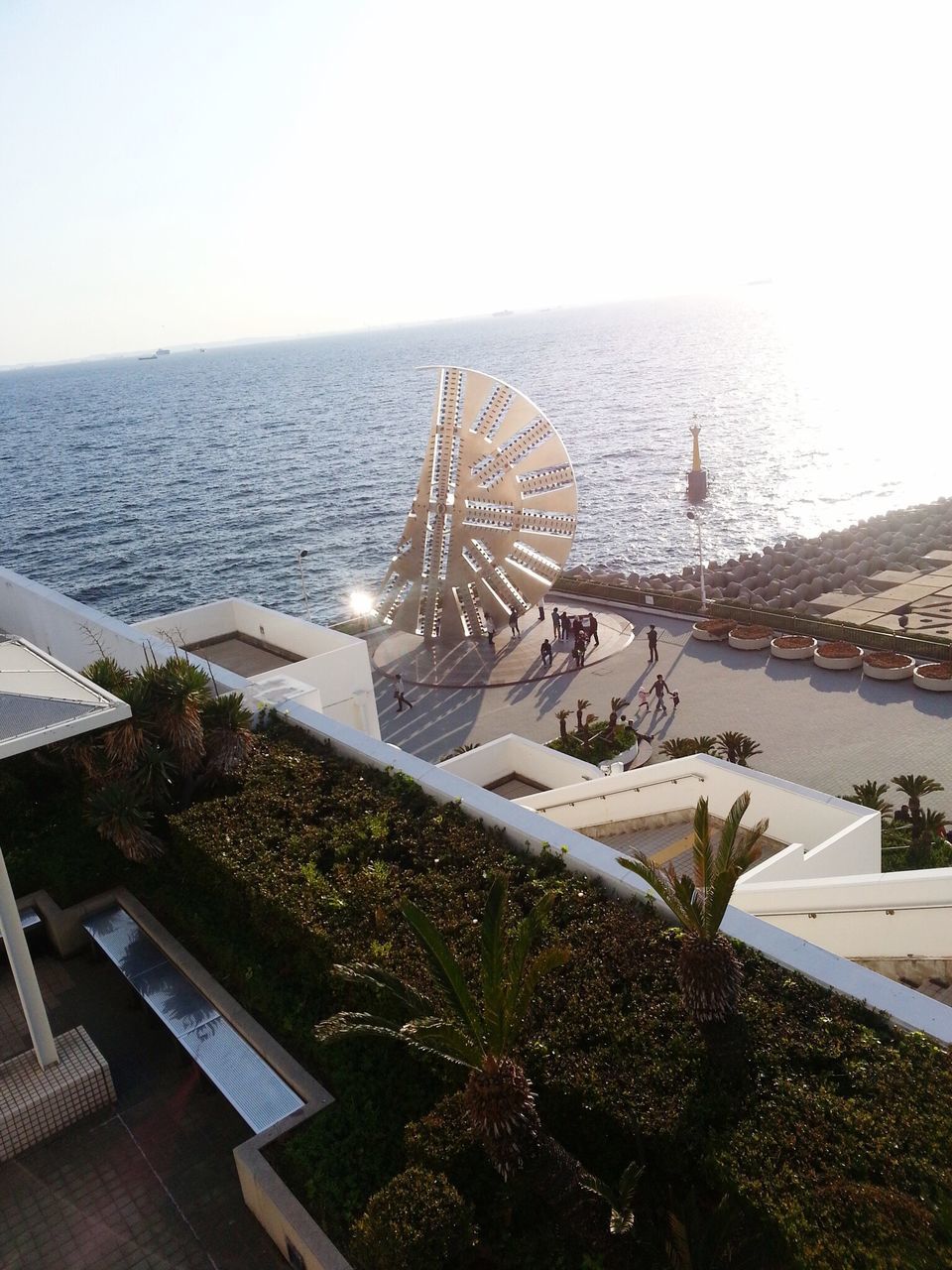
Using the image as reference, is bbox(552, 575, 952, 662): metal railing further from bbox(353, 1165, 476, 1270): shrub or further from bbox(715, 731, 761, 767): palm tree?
bbox(353, 1165, 476, 1270): shrub

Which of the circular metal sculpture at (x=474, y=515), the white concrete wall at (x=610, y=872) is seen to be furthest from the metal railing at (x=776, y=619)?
the white concrete wall at (x=610, y=872)

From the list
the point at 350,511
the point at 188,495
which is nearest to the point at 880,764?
the point at 350,511

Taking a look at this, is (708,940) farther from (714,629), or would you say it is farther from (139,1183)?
(714,629)

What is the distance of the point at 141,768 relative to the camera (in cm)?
1177

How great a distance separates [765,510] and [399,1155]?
2368 inches

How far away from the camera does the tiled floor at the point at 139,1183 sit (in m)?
7.48

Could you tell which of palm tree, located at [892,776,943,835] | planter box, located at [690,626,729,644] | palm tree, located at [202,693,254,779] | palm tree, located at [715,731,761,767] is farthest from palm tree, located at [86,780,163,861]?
planter box, located at [690,626,729,644]

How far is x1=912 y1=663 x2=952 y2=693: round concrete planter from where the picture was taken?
22156mm

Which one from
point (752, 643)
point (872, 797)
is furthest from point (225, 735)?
point (752, 643)

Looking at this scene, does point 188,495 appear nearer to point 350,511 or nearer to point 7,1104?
point 350,511

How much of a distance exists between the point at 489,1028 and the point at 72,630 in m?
12.8

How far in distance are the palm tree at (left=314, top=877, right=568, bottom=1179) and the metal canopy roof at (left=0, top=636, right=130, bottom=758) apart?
3137mm

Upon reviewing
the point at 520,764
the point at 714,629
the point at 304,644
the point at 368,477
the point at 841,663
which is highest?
the point at 304,644

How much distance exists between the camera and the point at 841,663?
944 inches
